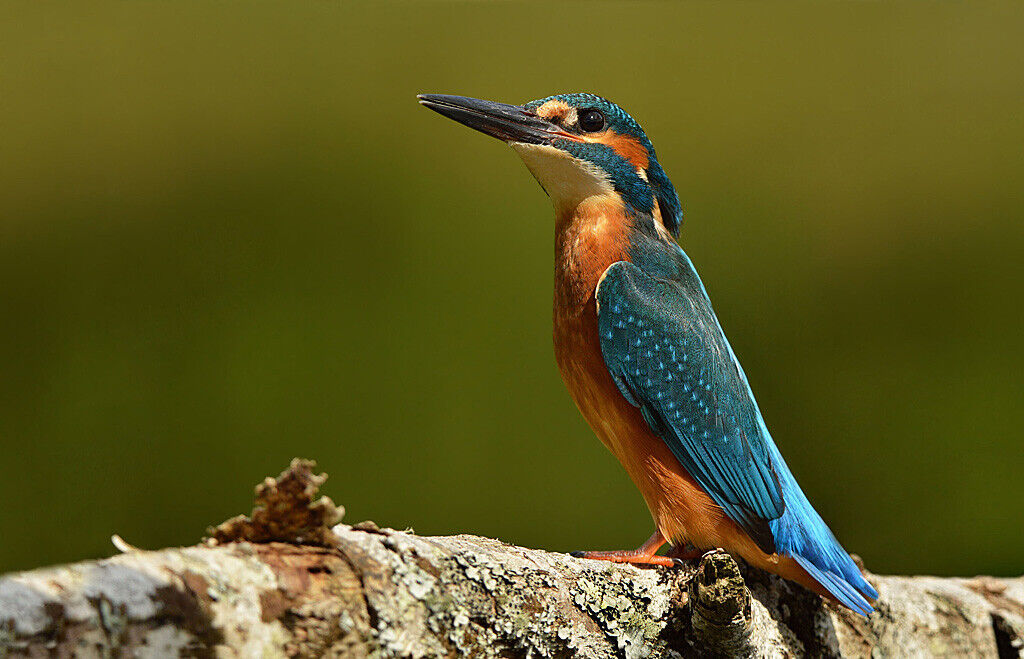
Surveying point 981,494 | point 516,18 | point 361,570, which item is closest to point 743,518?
point 361,570

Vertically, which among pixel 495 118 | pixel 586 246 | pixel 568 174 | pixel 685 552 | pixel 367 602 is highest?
pixel 495 118

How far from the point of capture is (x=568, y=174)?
259cm

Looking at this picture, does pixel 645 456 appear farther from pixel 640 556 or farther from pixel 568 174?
pixel 568 174

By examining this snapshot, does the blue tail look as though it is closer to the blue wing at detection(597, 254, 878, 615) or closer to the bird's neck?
the blue wing at detection(597, 254, 878, 615)

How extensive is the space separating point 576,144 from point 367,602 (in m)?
1.53

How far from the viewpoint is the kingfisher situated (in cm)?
218

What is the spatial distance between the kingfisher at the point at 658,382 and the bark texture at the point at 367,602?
0.14 m

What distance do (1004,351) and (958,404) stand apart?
0.88ft

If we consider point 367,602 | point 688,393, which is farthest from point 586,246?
point 367,602

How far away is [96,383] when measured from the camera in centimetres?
323

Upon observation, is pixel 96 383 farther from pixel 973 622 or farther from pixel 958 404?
pixel 958 404

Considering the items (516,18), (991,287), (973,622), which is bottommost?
(973,622)

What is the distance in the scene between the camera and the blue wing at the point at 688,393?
222 centimetres

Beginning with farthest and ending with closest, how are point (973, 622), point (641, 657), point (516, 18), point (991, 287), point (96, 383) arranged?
point (516, 18), point (991, 287), point (96, 383), point (973, 622), point (641, 657)
